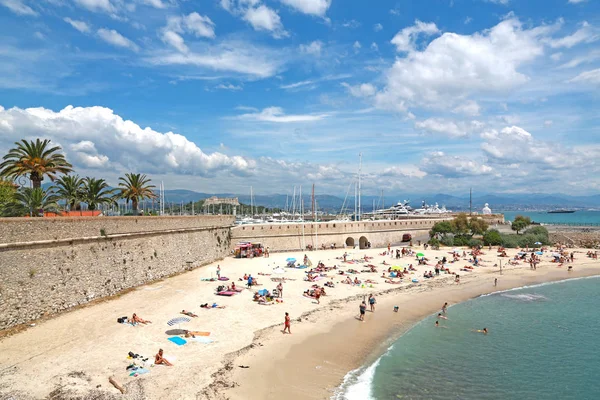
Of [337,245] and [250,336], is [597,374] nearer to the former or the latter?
[250,336]

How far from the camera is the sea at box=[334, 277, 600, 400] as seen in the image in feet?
43.1

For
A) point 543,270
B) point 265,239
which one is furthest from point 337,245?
point 543,270

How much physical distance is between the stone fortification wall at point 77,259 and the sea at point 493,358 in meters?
14.0

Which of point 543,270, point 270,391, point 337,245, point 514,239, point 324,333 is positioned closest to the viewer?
point 270,391

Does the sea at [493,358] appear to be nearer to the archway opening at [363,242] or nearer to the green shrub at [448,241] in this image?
the archway opening at [363,242]

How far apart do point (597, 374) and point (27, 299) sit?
23402 mm

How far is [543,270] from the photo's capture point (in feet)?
121

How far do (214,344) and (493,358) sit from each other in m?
11.4

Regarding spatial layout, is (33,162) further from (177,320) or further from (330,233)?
(330,233)

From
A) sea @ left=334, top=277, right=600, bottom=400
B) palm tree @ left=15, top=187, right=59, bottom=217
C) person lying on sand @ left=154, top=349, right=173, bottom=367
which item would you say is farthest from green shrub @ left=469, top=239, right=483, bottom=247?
palm tree @ left=15, top=187, right=59, bottom=217

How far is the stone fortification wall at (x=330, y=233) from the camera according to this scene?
41.9 m

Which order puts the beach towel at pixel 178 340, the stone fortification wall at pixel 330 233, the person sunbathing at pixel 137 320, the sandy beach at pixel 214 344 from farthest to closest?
the stone fortification wall at pixel 330 233
the person sunbathing at pixel 137 320
the beach towel at pixel 178 340
the sandy beach at pixel 214 344

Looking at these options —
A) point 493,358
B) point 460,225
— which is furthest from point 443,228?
point 493,358

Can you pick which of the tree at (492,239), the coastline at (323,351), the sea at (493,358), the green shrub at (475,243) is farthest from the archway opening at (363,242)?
the sea at (493,358)
